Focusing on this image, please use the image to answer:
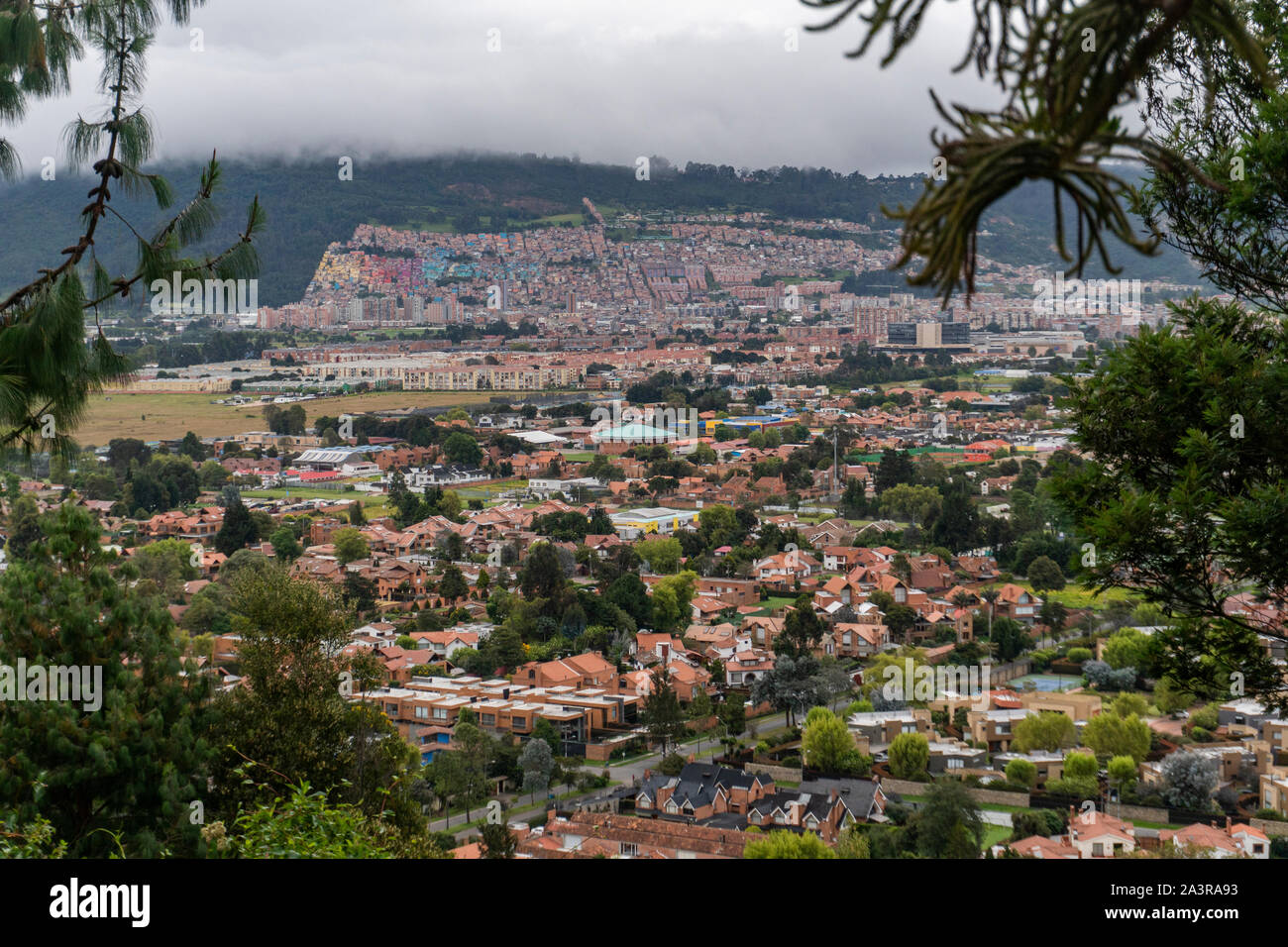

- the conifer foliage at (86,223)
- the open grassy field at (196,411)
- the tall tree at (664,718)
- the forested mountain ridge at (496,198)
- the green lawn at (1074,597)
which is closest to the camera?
the conifer foliage at (86,223)

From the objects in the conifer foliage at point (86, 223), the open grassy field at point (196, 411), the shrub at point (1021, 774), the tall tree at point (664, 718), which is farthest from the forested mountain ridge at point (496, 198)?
the conifer foliage at point (86, 223)

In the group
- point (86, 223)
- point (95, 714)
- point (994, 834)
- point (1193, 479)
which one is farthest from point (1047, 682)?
point (86, 223)

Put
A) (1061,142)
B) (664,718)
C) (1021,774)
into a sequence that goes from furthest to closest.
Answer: (664,718) → (1021,774) → (1061,142)

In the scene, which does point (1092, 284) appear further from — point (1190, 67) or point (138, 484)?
point (1190, 67)

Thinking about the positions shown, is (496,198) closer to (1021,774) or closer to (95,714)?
(1021,774)

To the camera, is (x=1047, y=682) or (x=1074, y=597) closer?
(x=1047, y=682)

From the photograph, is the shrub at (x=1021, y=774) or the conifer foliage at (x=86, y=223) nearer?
the conifer foliage at (x=86, y=223)

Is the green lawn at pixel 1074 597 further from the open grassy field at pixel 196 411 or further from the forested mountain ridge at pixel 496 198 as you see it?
the open grassy field at pixel 196 411
